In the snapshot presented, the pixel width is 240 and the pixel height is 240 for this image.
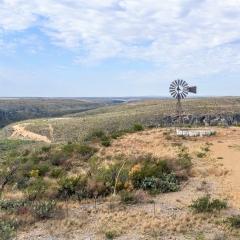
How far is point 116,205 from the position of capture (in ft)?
33.7

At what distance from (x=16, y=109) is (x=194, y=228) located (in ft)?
423

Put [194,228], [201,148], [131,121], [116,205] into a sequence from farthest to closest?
[131,121] → [201,148] → [116,205] → [194,228]

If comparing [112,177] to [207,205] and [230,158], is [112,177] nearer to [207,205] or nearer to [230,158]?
[207,205]

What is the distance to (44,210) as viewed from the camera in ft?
30.7

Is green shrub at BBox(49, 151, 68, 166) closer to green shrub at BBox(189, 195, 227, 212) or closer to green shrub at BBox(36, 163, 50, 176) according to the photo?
green shrub at BBox(36, 163, 50, 176)

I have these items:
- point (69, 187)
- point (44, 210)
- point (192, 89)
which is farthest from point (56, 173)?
point (192, 89)

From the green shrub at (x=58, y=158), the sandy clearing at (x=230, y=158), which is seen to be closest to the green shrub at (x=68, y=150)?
the green shrub at (x=58, y=158)

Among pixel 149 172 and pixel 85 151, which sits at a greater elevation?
pixel 149 172

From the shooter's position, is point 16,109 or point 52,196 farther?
point 16,109

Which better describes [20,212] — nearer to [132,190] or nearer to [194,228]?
[132,190]

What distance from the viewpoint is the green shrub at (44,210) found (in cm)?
923

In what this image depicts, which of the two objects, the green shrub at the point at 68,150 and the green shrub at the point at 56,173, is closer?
the green shrub at the point at 56,173

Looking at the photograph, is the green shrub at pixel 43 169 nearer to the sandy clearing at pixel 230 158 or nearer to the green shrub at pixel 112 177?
the green shrub at pixel 112 177

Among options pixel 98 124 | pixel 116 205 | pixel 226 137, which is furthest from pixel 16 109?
pixel 116 205
